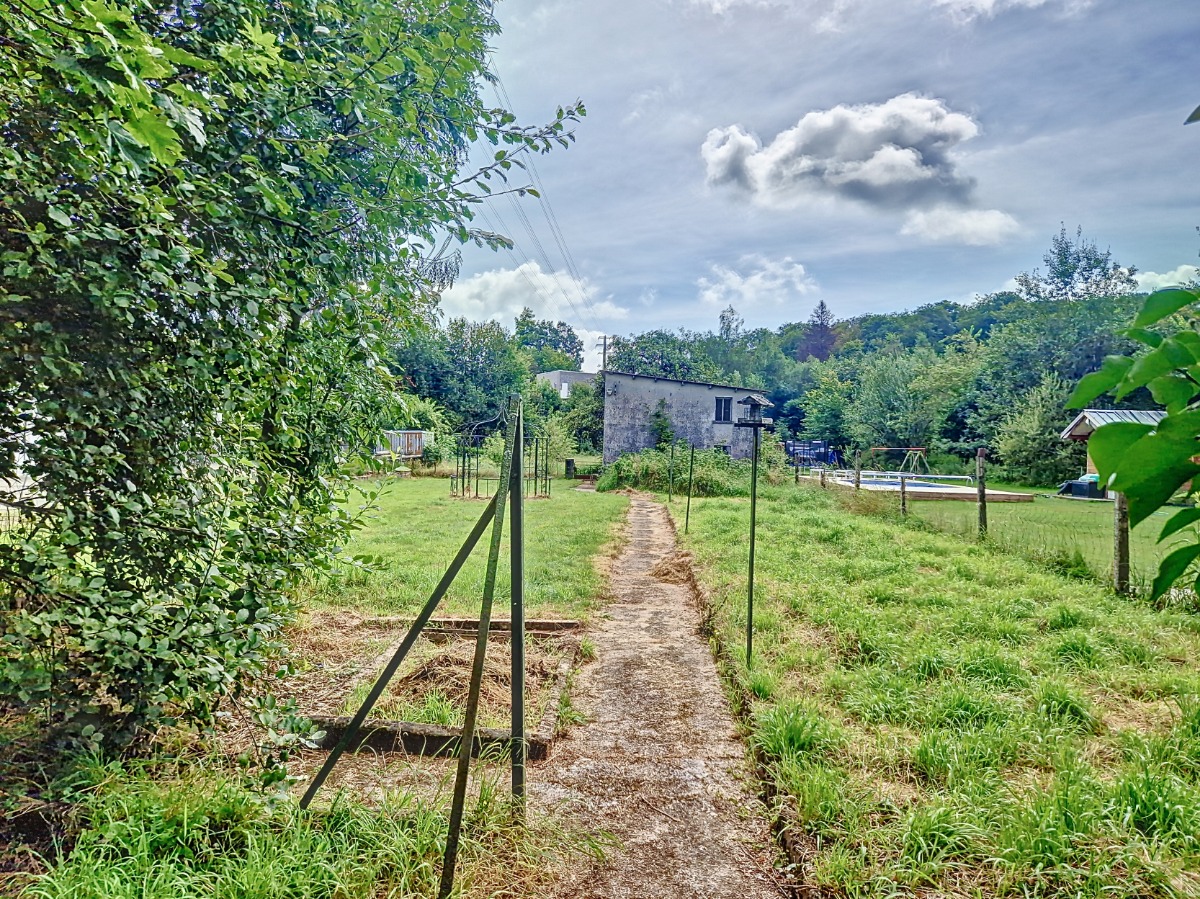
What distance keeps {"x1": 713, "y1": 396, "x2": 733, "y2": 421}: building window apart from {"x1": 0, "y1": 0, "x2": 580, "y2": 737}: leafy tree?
1976 cm

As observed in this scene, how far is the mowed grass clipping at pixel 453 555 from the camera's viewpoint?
5379 mm

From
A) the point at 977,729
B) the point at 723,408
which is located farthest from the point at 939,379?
the point at 977,729

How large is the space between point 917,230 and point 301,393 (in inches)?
755

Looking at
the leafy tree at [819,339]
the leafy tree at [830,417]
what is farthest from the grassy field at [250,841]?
the leafy tree at [819,339]

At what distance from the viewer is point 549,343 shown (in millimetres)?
64062

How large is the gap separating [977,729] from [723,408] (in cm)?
1972

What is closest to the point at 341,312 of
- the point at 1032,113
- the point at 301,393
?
the point at 301,393

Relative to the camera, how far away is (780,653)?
4.23 metres

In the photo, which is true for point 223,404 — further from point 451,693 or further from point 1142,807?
point 1142,807

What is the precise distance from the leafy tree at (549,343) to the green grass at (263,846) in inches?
1836

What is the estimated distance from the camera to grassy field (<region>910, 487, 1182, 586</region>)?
6441 mm

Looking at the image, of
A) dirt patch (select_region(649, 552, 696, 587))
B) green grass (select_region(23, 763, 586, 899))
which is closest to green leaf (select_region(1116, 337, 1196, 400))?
green grass (select_region(23, 763, 586, 899))

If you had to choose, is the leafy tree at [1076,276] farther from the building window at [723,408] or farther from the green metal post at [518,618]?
the green metal post at [518,618]

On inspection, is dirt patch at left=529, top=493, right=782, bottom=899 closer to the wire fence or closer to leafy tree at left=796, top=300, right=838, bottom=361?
the wire fence
